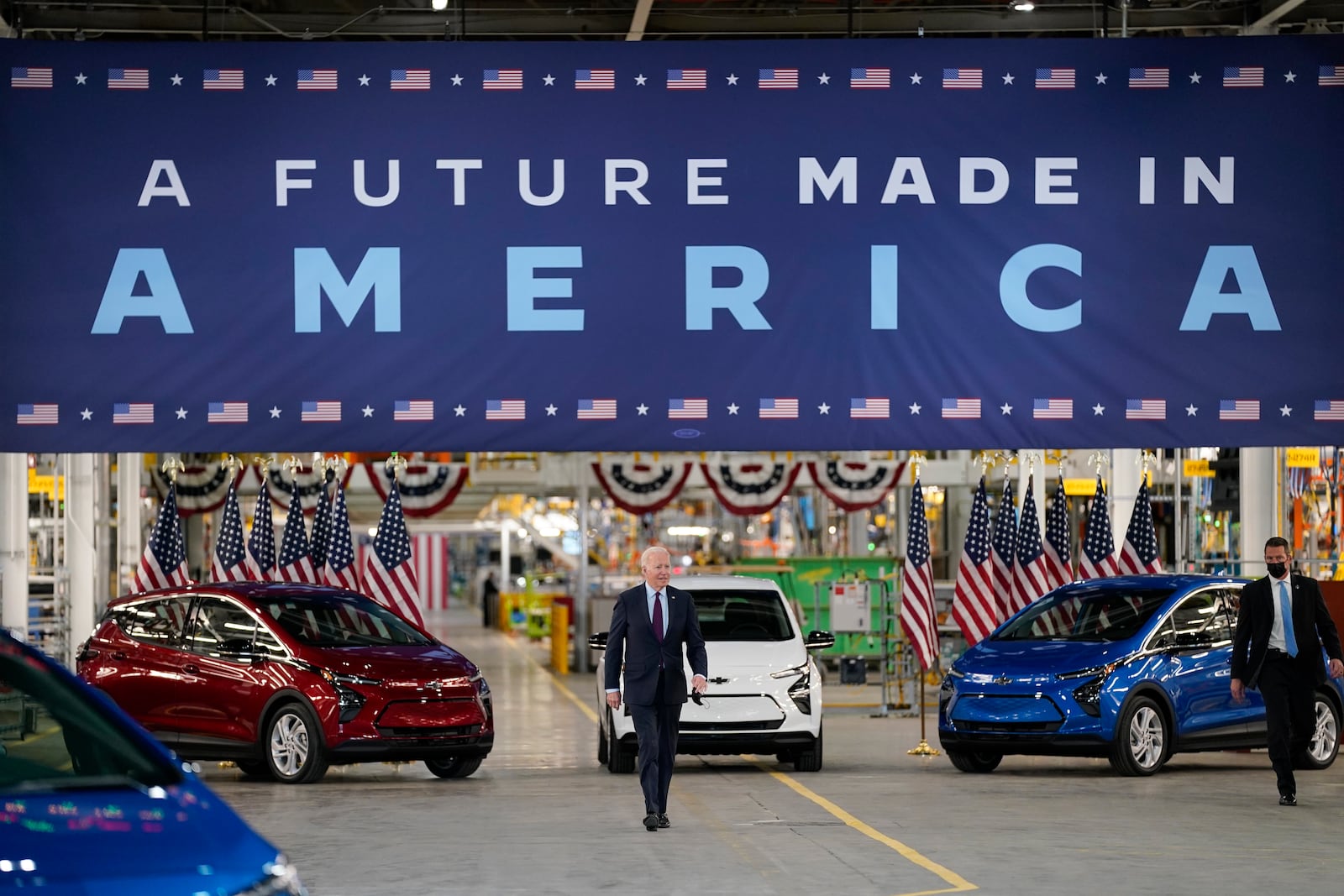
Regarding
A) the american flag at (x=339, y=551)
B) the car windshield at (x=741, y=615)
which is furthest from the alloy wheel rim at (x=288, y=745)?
the american flag at (x=339, y=551)

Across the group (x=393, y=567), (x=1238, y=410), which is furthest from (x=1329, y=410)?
(x=393, y=567)

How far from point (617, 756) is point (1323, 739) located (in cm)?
623

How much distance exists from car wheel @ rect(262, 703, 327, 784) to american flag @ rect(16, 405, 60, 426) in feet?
9.88

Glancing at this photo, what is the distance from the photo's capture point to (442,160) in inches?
591

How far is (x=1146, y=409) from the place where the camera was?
1486cm

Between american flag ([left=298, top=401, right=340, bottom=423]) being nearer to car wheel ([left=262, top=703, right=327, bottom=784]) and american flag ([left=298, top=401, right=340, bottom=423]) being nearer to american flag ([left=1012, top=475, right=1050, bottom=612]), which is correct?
car wheel ([left=262, top=703, right=327, bottom=784])

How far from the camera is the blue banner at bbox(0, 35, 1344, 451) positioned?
1480cm

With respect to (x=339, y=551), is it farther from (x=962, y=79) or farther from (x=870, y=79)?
(x=962, y=79)

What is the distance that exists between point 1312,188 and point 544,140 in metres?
5.94

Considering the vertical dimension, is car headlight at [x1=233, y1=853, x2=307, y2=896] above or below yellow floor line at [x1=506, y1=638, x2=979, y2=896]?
above

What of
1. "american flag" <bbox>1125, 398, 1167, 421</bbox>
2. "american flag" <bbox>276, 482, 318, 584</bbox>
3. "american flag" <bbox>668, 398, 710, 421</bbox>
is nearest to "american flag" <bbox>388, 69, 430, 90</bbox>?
"american flag" <bbox>668, 398, 710, 421</bbox>

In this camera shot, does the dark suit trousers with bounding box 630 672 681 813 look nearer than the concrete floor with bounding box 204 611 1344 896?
No

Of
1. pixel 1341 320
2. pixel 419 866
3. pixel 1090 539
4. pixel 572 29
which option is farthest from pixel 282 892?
pixel 1090 539

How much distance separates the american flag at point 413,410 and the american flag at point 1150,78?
5.96m
